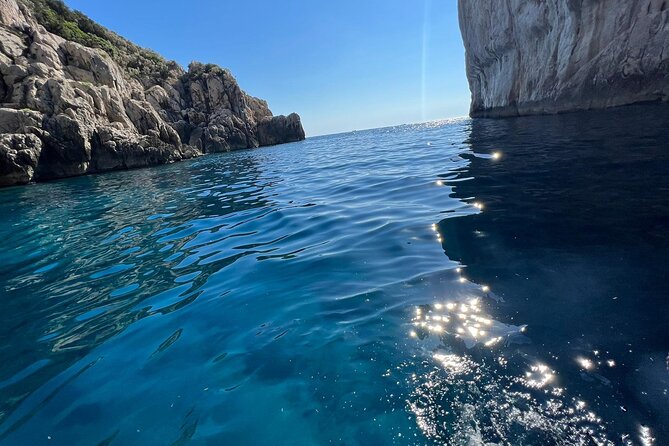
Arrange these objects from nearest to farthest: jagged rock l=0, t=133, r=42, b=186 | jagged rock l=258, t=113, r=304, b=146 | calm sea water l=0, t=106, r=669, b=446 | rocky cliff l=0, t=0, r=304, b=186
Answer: calm sea water l=0, t=106, r=669, b=446, jagged rock l=0, t=133, r=42, b=186, rocky cliff l=0, t=0, r=304, b=186, jagged rock l=258, t=113, r=304, b=146

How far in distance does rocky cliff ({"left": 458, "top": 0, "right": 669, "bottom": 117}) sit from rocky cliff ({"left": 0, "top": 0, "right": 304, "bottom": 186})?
32.5 metres

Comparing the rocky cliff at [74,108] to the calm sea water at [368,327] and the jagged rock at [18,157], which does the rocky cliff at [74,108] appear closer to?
the jagged rock at [18,157]

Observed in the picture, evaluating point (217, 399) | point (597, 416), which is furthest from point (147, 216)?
point (597, 416)

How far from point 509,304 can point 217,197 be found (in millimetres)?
9318

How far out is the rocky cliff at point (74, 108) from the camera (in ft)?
71.8

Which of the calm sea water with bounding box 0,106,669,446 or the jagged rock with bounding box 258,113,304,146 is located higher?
the jagged rock with bounding box 258,113,304,146

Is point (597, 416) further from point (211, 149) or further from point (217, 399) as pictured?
point (211, 149)

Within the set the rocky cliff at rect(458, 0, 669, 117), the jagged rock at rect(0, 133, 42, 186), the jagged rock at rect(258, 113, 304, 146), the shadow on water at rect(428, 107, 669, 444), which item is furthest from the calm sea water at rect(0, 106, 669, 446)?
the jagged rock at rect(258, 113, 304, 146)

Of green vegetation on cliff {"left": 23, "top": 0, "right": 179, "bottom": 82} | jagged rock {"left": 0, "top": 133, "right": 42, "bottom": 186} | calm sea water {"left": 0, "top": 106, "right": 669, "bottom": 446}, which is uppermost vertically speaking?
green vegetation on cliff {"left": 23, "top": 0, "right": 179, "bottom": 82}

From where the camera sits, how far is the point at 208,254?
510cm

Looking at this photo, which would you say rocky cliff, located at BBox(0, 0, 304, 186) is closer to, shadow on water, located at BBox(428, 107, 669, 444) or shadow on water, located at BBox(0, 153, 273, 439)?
shadow on water, located at BBox(0, 153, 273, 439)

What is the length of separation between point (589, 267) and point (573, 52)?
24587 millimetres

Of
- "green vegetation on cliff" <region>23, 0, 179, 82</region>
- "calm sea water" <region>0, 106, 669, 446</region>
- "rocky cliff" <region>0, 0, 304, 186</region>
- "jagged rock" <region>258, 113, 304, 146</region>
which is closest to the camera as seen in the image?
"calm sea water" <region>0, 106, 669, 446</region>

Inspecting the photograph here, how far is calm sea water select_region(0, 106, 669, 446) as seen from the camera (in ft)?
6.29
